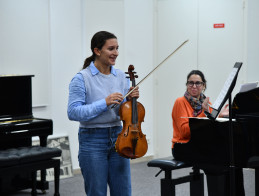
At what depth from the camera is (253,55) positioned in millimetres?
5434

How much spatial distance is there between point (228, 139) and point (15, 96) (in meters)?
2.38

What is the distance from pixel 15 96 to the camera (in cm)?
455

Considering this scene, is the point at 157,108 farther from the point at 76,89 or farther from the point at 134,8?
the point at 76,89

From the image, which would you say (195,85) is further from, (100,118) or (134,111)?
(100,118)

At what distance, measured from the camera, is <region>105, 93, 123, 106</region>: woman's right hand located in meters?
2.44

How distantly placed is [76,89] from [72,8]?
302 cm

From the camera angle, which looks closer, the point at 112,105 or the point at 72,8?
the point at 112,105

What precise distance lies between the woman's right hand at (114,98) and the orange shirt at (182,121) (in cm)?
113

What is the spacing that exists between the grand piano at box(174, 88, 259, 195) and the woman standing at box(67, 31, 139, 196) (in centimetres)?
71

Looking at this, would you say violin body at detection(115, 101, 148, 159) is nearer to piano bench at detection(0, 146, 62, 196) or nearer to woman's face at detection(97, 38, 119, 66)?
woman's face at detection(97, 38, 119, 66)

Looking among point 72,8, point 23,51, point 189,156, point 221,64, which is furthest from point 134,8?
point 189,156

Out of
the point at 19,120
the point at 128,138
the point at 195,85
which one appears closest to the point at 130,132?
the point at 128,138

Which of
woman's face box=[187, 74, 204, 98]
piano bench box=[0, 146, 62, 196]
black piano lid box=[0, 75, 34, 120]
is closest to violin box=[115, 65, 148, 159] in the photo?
woman's face box=[187, 74, 204, 98]

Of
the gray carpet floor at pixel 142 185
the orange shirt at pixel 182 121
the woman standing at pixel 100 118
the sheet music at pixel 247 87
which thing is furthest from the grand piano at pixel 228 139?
the gray carpet floor at pixel 142 185
